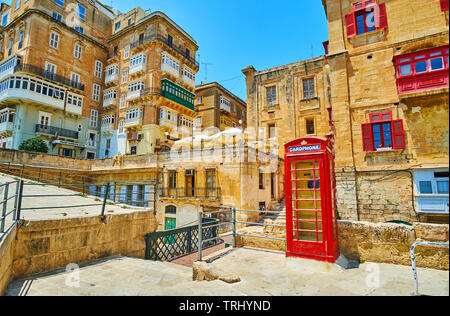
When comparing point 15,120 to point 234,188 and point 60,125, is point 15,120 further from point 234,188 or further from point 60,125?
point 234,188

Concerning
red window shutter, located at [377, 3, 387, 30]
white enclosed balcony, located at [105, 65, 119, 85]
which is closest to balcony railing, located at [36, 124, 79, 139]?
white enclosed balcony, located at [105, 65, 119, 85]

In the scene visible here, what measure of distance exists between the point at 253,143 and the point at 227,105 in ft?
70.6

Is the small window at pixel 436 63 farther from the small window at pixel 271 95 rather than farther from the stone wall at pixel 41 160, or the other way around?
the stone wall at pixel 41 160

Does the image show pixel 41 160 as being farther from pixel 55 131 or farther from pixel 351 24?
pixel 351 24

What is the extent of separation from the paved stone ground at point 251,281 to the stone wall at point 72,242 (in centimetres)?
40

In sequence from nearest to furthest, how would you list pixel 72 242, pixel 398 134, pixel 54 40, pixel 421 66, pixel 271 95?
pixel 72 242, pixel 421 66, pixel 398 134, pixel 271 95, pixel 54 40

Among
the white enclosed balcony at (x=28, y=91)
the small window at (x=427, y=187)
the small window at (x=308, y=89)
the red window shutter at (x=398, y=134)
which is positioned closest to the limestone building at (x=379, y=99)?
the red window shutter at (x=398, y=134)

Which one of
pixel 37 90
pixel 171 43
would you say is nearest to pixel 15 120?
pixel 37 90

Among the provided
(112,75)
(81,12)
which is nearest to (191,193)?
(112,75)

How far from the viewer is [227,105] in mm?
39281

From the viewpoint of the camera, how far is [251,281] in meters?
4.73

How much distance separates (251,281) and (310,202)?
260cm
